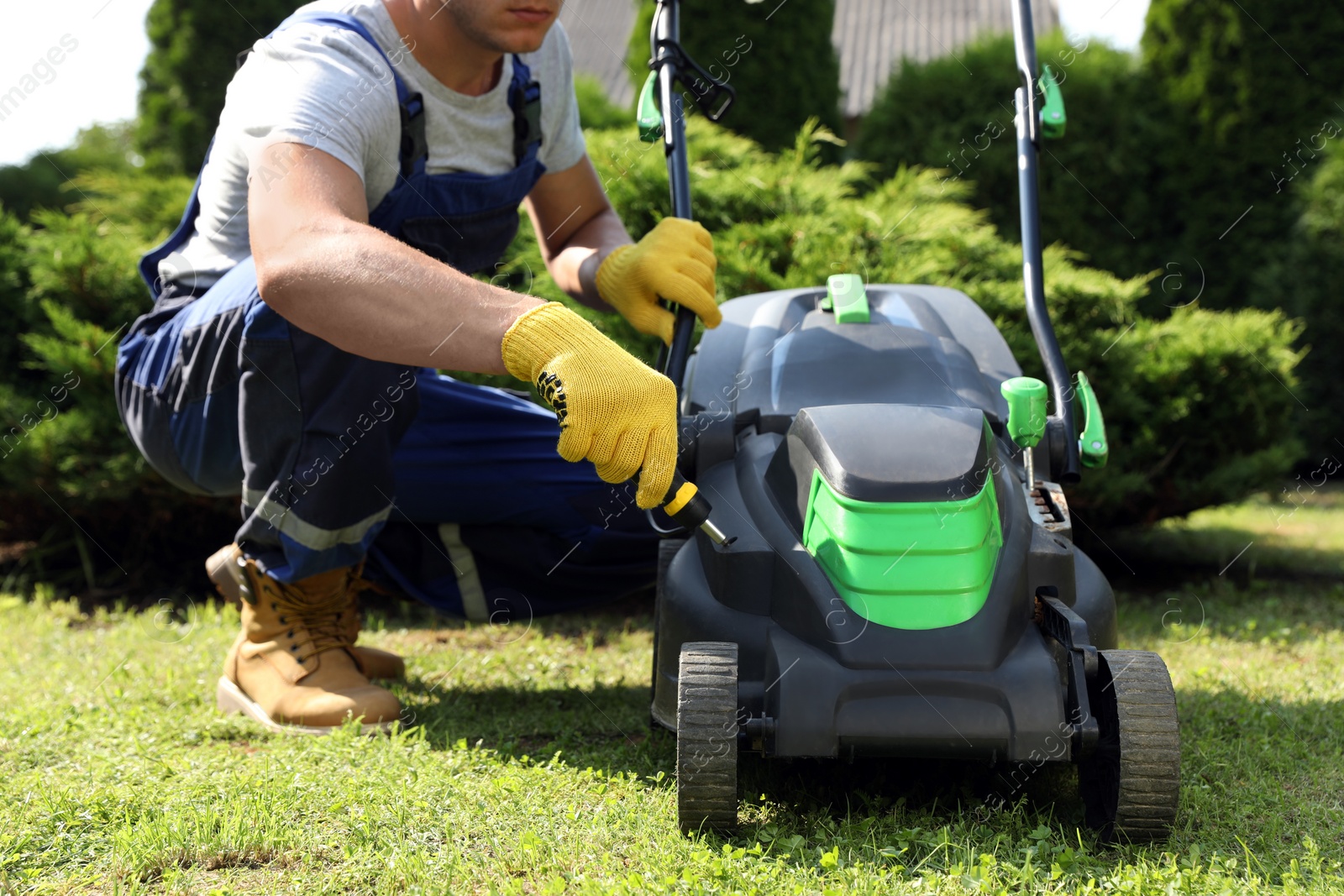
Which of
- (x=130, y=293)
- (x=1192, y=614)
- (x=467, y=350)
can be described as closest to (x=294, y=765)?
(x=467, y=350)

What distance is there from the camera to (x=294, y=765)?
1771mm

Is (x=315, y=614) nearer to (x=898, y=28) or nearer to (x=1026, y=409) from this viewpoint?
(x=1026, y=409)

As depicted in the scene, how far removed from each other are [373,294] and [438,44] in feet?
2.36

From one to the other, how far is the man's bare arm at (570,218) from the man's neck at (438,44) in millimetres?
397

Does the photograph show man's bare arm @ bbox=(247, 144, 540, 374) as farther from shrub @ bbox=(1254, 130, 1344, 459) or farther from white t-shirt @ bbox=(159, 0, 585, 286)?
shrub @ bbox=(1254, 130, 1344, 459)

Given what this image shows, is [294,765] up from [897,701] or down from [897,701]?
down

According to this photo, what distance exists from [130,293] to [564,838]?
8.73 ft

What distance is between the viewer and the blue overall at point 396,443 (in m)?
1.95

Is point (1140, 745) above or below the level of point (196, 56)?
below

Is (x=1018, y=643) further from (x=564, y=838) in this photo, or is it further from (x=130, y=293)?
(x=130, y=293)

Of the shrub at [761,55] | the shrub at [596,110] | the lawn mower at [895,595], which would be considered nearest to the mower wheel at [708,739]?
the lawn mower at [895,595]

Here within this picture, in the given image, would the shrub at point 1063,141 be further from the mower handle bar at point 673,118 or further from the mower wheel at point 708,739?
the mower wheel at point 708,739

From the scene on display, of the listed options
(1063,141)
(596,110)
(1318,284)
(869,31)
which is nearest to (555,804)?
(596,110)

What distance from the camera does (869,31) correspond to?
12.2 m
